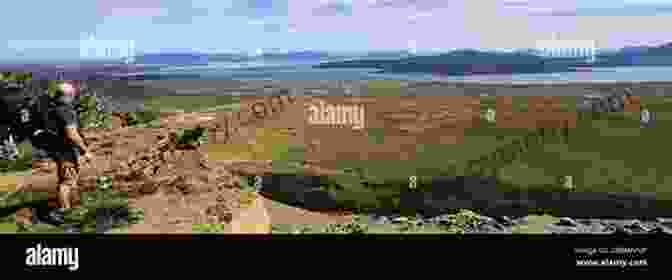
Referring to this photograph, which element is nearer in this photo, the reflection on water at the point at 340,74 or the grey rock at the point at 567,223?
the grey rock at the point at 567,223

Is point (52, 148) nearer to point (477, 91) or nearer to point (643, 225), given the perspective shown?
point (643, 225)

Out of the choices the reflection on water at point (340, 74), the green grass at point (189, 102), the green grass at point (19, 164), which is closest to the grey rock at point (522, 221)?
the reflection on water at point (340, 74)

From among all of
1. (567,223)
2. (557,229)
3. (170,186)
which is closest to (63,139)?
(170,186)

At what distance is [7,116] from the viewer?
21.4 feet

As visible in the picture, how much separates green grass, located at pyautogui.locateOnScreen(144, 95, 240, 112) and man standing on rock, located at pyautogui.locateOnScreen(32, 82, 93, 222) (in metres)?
7.07

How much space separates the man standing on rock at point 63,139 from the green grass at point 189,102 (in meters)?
7.07

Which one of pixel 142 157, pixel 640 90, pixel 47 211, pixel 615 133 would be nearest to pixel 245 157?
pixel 142 157

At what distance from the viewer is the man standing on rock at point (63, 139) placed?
234 inches

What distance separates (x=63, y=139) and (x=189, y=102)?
24.4ft

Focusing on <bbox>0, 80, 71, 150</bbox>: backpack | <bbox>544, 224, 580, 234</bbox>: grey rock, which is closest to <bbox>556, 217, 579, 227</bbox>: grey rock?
<bbox>544, 224, 580, 234</bbox>: grey rock

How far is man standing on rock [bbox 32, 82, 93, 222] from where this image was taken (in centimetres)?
595

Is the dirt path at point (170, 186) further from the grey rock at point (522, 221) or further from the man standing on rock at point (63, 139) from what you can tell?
the grey rock at point (522, 221)

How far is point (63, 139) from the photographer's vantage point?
20.6 feet
